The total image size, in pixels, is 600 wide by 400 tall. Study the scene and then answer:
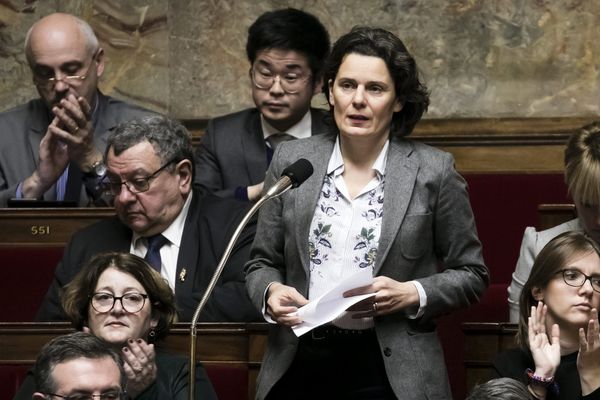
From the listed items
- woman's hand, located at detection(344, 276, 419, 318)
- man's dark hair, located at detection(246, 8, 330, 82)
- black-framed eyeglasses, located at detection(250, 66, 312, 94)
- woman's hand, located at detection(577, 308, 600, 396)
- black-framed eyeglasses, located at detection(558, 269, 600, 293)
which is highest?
man's dark hair, located at detection(246, 8, 330, 82)

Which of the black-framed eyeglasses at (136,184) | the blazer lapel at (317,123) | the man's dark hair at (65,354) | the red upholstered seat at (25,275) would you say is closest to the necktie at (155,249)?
the black-framed eyeglasses at (136,184)

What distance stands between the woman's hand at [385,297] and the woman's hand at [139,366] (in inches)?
15.4

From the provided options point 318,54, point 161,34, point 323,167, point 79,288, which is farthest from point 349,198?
point 161,34

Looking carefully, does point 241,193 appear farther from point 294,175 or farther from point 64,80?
point 294,175

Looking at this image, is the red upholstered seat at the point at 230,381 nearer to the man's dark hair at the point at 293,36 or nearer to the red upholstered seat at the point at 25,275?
the red upholstered seat at the point at 25,275

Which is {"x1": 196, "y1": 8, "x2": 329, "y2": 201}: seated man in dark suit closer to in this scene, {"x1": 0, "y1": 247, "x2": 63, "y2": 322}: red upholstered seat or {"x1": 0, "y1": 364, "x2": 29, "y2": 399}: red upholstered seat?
{"x1": 0, "y1": 247, "x2": 63, "y2": 322}: red upholstered seat

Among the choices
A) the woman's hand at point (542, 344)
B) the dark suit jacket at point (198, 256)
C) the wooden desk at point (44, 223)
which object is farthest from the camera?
the wooden desk at point (44, 223)

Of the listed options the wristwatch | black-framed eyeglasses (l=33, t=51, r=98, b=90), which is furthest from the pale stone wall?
the wristwatch

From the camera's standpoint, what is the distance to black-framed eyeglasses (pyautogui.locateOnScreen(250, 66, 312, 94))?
3.68 m

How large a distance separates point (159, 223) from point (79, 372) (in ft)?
2.90

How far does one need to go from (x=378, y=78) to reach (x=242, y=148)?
1.00 metres

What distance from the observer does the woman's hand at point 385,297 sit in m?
2.60

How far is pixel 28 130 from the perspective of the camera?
3.88m

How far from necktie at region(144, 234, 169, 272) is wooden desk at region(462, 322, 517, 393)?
670 millimetres
